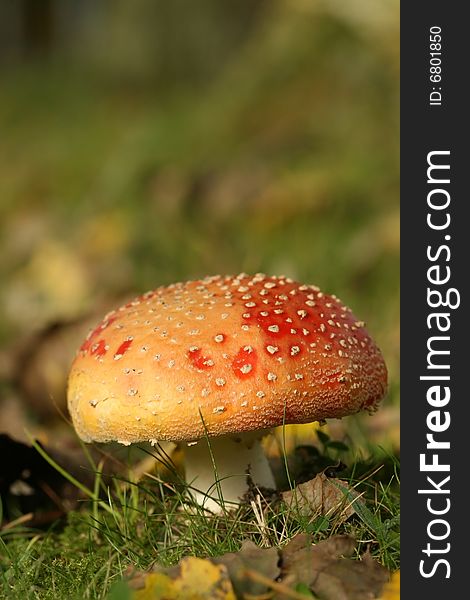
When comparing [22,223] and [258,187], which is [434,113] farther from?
[22,223]

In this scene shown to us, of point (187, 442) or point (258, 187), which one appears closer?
point (187, 442)

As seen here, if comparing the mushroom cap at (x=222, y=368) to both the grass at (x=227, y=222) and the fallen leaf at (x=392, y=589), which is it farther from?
the fallen leaf at (x=392, y=589)

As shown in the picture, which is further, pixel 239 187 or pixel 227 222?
pixel 239 187

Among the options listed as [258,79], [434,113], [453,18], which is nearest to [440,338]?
[434,113]

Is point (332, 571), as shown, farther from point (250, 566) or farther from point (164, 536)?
point (164, 536)

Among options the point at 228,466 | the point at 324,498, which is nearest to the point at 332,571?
the point at 324,498
